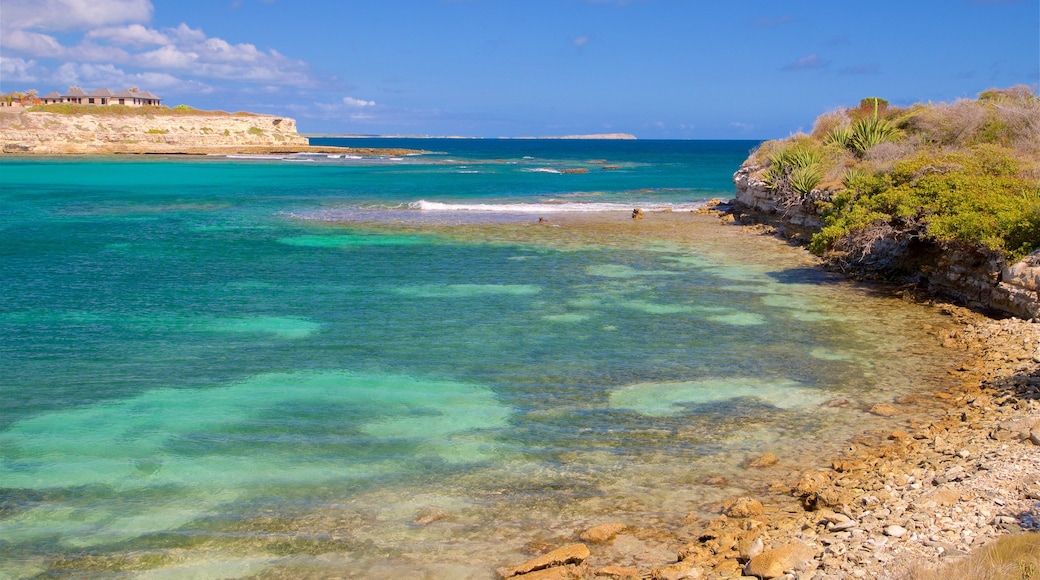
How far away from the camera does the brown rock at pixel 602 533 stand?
6956mm

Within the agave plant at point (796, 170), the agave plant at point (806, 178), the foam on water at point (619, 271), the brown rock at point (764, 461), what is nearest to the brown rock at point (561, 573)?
the brown rock at point (764, 461)

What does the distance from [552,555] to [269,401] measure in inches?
217

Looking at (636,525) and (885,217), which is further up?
(885,217)

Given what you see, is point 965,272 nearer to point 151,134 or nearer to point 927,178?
point 927,178

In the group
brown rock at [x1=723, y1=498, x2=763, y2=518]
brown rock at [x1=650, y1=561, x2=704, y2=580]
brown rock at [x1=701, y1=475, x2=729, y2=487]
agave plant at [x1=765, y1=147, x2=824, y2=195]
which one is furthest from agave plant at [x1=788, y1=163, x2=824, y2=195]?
brown rock at [x1=650, y1=561, x2=704, y2=580]

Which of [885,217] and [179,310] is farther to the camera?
[885,217]

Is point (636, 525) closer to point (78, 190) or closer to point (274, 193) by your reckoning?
point (274, 193)

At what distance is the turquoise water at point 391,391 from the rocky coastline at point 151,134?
74443mm

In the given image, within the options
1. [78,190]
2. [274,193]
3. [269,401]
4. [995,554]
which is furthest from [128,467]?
[78,190]

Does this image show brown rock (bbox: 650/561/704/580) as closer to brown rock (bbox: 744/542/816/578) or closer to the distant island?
brown rock (bbox: 744/542/816/578)

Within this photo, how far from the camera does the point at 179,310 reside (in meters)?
15.6

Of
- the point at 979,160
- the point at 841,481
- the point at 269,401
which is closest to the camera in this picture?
the point at 841,481

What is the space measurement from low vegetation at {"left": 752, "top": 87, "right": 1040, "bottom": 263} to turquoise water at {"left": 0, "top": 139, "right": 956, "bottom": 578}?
64.8 inches

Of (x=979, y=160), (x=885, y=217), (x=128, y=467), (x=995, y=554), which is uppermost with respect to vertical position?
(x=979, y=160)
